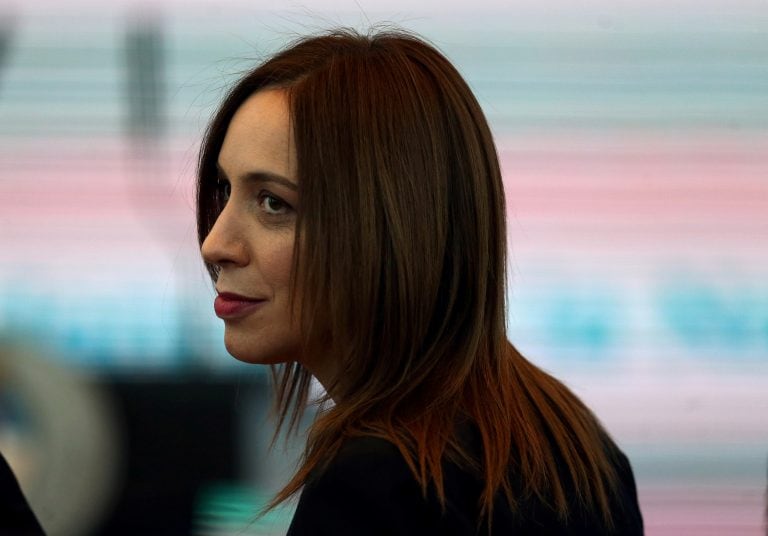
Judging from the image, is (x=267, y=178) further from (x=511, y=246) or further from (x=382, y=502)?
(x=511, y=246)

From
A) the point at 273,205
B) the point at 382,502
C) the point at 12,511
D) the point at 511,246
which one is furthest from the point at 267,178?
the point at 511,246

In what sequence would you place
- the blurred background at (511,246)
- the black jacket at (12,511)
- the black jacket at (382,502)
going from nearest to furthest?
the black jacket at (382,502)
the black jacket at (12,511)
the blurred background at (511,246)

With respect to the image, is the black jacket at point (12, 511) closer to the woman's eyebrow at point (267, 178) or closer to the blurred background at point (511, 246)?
the woman's eyebrow at point (267, 178)

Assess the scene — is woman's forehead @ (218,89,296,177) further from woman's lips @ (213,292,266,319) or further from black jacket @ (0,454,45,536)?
black jacket @ (0,454,45,536)

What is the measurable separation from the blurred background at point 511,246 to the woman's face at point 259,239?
930 millimetres

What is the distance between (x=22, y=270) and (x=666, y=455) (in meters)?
1.19

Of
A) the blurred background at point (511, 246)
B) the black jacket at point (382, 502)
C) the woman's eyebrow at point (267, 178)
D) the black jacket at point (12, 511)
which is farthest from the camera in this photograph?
the blurred background at point (511, 246)

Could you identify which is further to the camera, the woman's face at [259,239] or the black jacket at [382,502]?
A: the woman's face at [259,239]

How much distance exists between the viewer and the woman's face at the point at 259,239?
1.08 meters

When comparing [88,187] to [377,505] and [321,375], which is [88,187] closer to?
[321,375]

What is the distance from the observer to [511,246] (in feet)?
6.70

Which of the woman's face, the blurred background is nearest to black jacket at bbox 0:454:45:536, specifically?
the woman's face

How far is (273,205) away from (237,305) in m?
0.10

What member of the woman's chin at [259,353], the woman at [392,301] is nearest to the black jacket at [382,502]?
the woman at [392,301]
